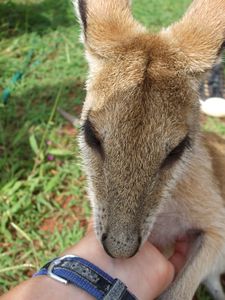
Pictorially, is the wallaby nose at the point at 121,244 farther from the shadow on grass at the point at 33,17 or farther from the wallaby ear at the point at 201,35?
the shadow on grass at the point at 33,17

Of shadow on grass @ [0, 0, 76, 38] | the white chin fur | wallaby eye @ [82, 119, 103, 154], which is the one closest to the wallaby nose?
wallaby eye @ [82, 119, 103, 154]

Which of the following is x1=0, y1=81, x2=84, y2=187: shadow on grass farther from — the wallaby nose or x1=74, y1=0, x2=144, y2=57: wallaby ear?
the wallaby nose

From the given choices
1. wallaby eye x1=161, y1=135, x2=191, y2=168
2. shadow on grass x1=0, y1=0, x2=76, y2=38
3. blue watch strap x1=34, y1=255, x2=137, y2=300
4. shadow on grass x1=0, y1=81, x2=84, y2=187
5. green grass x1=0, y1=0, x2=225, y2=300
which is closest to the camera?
wallaby eye x1=161, y1=135, x2=191, y2=168

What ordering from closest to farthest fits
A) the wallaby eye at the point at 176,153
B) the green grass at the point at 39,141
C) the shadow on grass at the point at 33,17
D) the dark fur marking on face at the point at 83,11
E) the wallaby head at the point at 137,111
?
1. the wallaby head at the point at 137,111
2. the wallaby eye at the point at 176,153
3. the dark fur marking on face at the point at 83,11
4. the green grass at the point at 39,141
5. the shadow on grass at the point at 33,17

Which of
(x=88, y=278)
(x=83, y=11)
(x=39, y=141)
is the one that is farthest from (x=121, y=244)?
(x=39, y=141)

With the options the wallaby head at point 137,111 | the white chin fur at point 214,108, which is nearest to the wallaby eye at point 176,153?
the wallaby head at point 137,111

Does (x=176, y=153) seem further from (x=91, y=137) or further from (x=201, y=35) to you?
(x=201, y=35)
